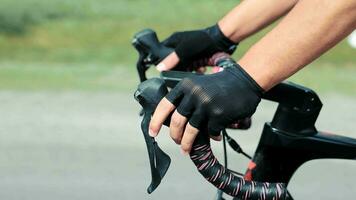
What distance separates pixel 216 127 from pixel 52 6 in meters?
10.7

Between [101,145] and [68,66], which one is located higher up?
[68,66]

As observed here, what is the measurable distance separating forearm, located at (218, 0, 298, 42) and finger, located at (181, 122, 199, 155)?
69cm

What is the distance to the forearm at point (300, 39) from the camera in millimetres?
1840

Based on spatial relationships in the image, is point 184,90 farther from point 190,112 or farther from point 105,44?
point 105,44

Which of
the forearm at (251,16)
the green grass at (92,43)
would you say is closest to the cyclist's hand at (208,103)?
the forearm at (251,16)

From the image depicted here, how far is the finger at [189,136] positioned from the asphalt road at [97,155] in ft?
12.2

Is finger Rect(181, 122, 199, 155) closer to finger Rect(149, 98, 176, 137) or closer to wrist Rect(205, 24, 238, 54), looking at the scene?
finger Rect(149, 98, 176, 137)

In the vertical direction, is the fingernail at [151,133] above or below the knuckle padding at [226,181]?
above

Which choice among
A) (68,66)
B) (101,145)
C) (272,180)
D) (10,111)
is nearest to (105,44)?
(68,66)

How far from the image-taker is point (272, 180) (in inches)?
89.6

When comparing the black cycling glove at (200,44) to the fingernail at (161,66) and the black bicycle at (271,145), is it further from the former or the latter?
the black bicycle at (271,145)

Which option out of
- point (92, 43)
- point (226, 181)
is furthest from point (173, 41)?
point (92, 43)

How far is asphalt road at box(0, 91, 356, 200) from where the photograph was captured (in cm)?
584

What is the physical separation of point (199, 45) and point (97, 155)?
13.5ft
